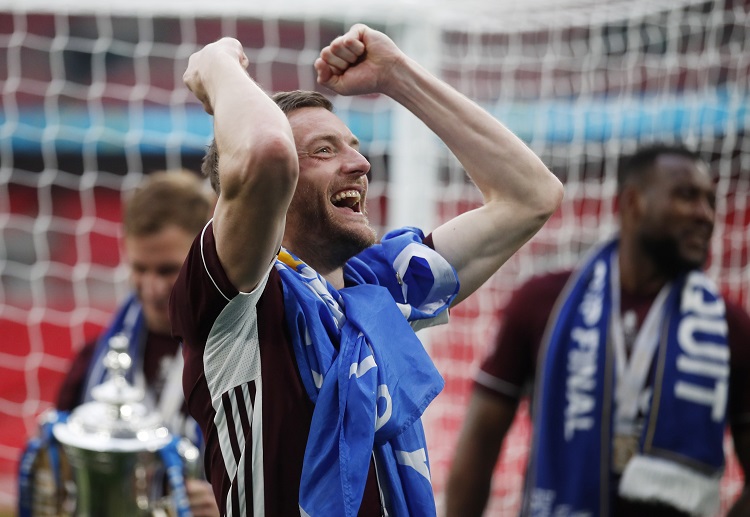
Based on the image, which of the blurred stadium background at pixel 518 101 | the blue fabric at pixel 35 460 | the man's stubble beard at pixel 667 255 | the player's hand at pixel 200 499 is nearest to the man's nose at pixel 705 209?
the man's stubble beard at pixel 667 255

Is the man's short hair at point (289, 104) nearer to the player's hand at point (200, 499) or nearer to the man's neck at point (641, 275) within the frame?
the player's hand at point (200, 499)

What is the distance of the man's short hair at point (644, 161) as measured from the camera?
3.37 metres

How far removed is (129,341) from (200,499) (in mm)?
670

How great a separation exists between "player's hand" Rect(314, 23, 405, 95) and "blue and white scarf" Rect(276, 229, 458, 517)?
0.35 meters

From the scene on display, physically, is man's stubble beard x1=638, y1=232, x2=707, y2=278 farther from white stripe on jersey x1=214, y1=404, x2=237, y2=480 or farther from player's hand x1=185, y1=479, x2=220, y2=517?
white stripe on jersey x1=214, y1=404, x2=237, y2=480

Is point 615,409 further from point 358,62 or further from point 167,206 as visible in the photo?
point 358,62

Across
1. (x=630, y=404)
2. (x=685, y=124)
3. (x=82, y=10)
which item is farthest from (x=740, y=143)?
(x=82, y=10)

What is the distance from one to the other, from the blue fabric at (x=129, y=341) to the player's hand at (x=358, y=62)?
1.23 metres

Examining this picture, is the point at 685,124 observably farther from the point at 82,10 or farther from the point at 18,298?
the point at 18,298

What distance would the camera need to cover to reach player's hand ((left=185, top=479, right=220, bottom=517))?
2.32m

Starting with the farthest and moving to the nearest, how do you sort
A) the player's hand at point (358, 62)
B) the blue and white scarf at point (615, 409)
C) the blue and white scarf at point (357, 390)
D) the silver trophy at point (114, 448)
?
the blue and white scarf at point (615, 409), the silver trophy at point (114, 448), the player's hand at point (358, 62), the blue and white scarf at point (357, 390)

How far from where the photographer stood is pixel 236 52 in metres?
1.67

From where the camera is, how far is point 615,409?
309 centimetres

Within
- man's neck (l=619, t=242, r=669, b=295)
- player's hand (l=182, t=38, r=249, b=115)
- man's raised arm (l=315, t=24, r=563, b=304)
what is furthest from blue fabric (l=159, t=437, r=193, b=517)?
man's neck (l=619, t=242, r=669, b=295)
